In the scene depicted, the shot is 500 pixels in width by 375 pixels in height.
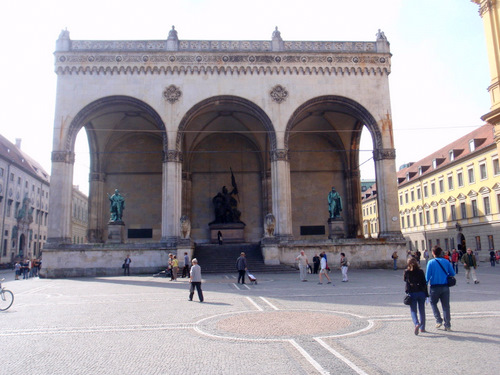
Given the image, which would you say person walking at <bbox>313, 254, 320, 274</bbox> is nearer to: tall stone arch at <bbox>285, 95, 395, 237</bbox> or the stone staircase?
the stone staircase

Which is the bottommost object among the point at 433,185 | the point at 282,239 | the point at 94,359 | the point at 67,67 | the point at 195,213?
the point at 94,359

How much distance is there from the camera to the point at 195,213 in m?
34.5

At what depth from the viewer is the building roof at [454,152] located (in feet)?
130

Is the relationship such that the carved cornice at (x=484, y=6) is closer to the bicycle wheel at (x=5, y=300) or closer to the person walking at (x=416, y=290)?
the person walking at (x=416, y=290)

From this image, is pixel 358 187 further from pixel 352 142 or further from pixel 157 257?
pixel 157 257

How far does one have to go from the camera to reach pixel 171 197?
1053 inches

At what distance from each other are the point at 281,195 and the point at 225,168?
31.8ft

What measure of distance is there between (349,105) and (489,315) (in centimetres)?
2142

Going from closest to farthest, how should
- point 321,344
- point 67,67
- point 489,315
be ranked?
point 321,344 < point 489,315 < point 67,67

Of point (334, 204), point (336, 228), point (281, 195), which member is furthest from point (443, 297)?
point (334, 204)

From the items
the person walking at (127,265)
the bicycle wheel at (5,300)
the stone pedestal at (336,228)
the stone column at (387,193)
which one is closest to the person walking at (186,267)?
the person walking at (127,265)

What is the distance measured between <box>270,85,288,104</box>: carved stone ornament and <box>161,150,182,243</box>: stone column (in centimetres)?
748

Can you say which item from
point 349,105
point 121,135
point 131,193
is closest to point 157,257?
point 131,193

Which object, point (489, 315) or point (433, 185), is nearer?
point (489, 315)
